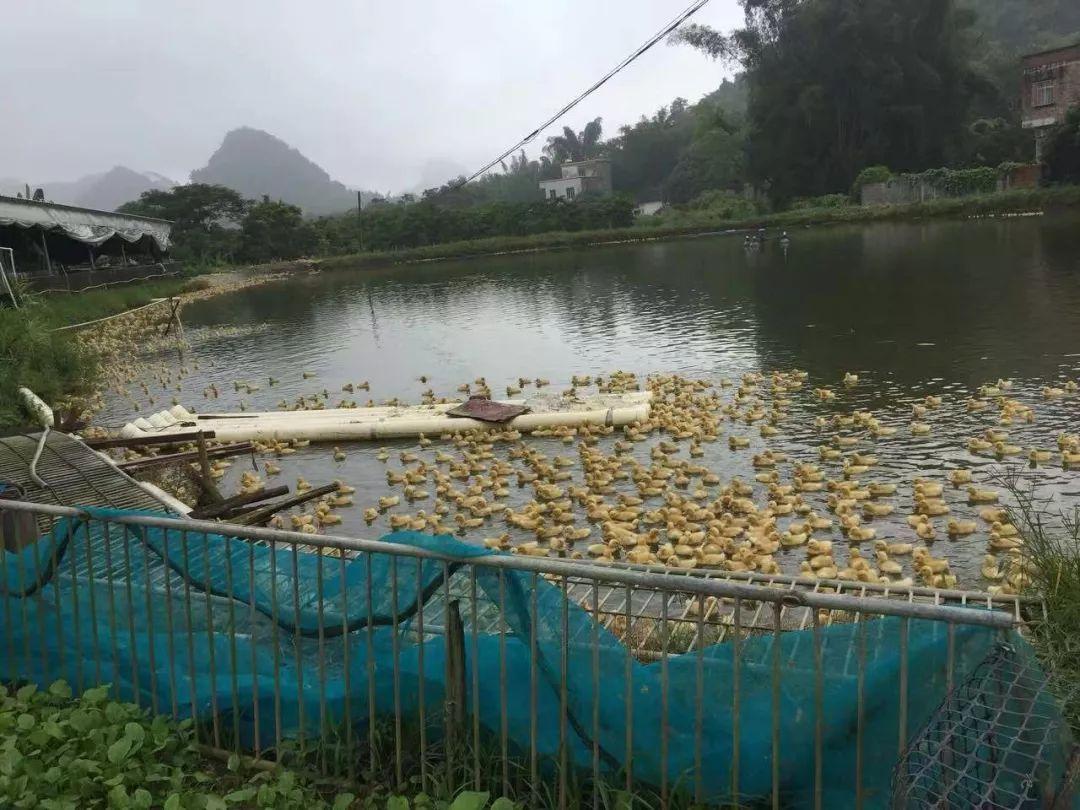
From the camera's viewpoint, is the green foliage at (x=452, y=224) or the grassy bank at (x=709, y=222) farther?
the green foliage at (x=452, y=224)

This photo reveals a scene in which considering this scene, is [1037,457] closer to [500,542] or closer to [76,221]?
[500,542]

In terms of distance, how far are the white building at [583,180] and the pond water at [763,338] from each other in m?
70.7

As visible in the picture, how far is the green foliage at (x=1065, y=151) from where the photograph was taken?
154 feet

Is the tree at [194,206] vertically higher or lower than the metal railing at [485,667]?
higher

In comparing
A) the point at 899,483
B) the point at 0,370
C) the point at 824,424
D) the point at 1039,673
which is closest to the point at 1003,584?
the point at 899,483

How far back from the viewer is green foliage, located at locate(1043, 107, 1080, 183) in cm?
4688

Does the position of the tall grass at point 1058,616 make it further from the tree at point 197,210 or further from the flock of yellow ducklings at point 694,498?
the tree at point 197,210

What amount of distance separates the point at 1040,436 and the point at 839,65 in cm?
5941

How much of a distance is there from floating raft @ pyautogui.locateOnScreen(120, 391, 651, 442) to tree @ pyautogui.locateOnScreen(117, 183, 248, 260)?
56704mm

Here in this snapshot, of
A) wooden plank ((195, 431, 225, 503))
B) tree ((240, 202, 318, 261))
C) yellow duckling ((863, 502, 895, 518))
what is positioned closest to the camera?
yellow duckling ((863, 502, 895, 518))

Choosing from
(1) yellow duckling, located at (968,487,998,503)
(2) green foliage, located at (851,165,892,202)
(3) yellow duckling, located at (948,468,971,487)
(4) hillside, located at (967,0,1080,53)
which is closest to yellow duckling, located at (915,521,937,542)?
(1) yellow duckling, located at (968,487,998,503)

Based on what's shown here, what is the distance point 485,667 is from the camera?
341cm

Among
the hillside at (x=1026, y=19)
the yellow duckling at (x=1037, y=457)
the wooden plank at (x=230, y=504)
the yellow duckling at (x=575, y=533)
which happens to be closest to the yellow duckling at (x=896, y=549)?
the yellow duckling at (x=575, y=533)

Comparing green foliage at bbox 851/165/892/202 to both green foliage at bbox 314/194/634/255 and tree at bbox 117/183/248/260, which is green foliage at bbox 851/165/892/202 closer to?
green foliage at bbox 314/194/634/255
